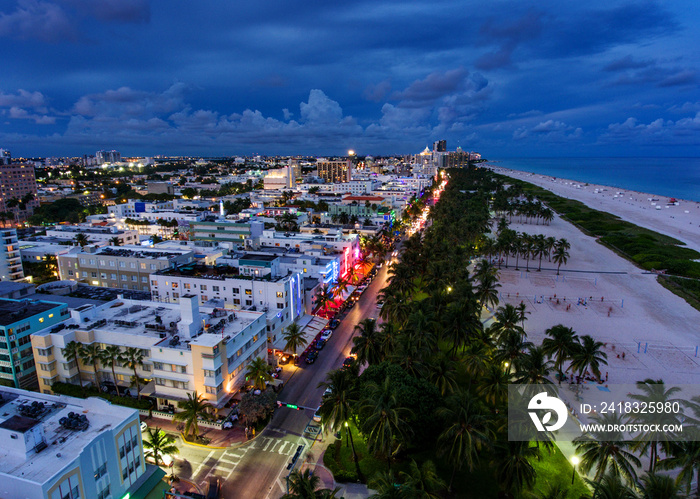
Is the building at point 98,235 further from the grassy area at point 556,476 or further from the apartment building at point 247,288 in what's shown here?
the grassy area at point 556,476

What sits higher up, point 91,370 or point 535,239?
point 535,239

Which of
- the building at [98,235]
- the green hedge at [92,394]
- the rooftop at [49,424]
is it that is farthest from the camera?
the building at [98,235]

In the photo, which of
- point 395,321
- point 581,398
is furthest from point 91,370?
point 581,398

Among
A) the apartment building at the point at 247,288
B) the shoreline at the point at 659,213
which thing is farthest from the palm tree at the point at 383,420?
the shoreline at the point at 659,213

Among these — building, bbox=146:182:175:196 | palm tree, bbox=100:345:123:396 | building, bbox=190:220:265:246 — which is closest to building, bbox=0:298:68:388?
palm tree, bbox=100:345:123:396

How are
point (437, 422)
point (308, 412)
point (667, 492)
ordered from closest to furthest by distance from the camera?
point (667, 492), point (437, 422), point (308, 412)

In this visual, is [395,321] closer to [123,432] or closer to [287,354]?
[287,354]

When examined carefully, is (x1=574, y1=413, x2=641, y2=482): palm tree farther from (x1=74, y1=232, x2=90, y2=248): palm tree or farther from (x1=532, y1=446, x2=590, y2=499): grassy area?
(x1=74, y1=232, x2=90, y2=248): palm tree
